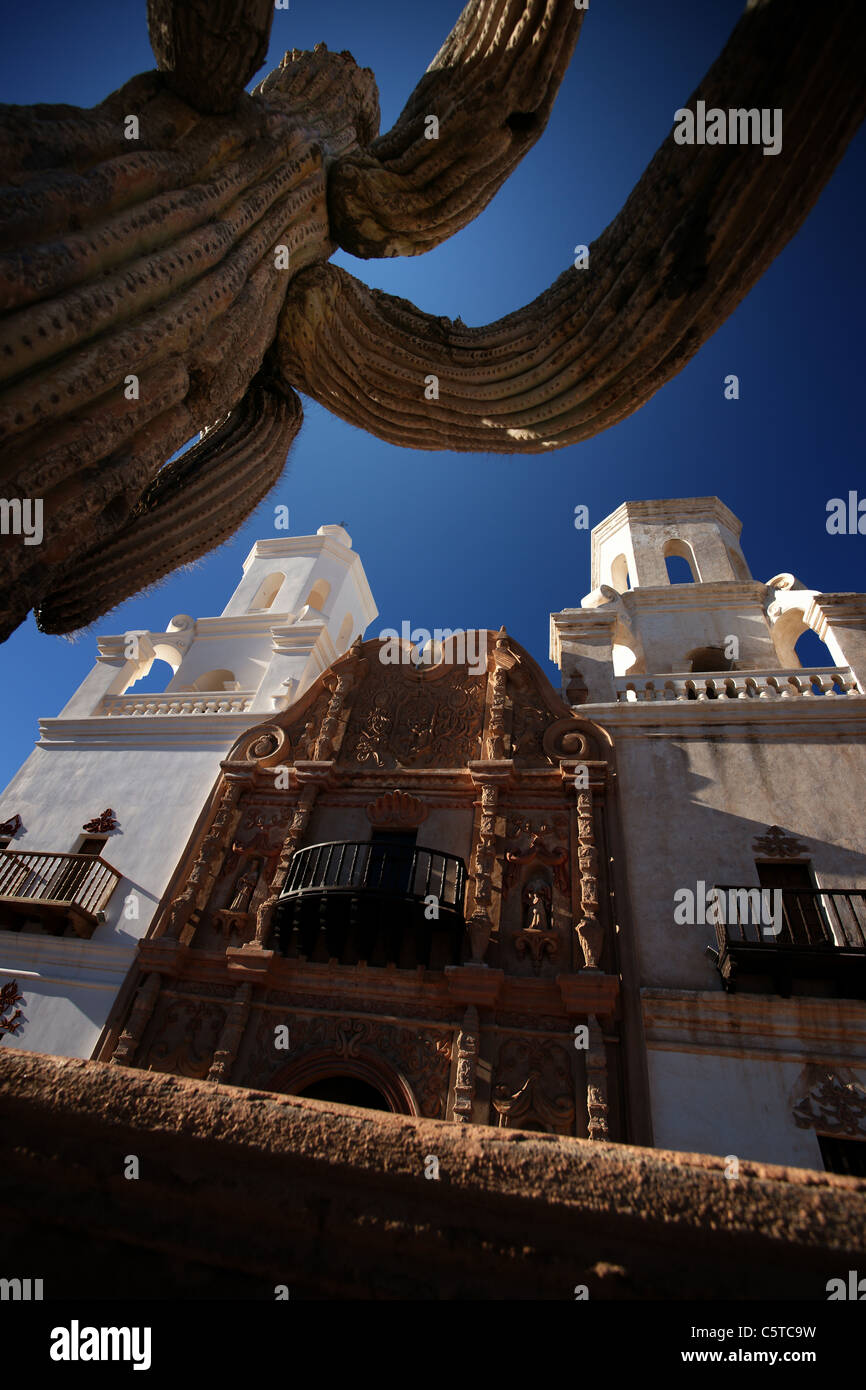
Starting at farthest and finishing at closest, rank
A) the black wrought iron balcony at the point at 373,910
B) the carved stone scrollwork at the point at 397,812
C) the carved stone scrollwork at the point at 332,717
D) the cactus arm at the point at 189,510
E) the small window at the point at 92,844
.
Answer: the carved stone scrollwork at the point at 332,717
the small window at the point at 92,844
the carved stone scrollwork at the point at 397,812
the black wrought iron balcony at the point at 373,910
the cactus arm at the point at 189,510

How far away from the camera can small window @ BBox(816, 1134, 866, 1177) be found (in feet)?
19.4

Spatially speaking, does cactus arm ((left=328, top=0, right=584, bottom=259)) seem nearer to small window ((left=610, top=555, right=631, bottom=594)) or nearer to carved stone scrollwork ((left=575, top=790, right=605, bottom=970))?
carved stone scrollwork ((left=575, top=790, right=605, bottom=970))

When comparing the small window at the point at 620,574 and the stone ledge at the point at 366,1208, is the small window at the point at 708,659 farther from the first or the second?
the stone ledge at the point at 366,1208

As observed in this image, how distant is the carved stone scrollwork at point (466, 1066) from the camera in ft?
22.2

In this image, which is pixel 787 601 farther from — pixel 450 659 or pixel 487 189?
pixel 487 189

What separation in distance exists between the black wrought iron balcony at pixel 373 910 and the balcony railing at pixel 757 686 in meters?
4.58

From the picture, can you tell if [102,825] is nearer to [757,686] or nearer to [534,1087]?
[534,1087]

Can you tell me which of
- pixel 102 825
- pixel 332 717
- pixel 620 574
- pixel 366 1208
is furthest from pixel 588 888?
pixel 620 574

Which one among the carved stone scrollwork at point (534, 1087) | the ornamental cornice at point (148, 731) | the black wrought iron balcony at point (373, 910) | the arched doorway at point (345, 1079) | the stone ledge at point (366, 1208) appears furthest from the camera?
the ornamental cornice at point (148, 731)

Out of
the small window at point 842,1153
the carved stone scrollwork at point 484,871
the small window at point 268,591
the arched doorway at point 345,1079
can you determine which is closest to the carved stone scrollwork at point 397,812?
the carved stone scrollwork at point 484,871

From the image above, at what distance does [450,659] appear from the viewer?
1161 cm

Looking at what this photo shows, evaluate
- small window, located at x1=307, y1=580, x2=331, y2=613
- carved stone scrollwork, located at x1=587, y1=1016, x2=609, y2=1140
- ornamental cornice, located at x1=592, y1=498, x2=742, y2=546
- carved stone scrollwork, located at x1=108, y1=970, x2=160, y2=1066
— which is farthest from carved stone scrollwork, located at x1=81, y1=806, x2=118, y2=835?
ornamental cornice, located at x1=592, y1=498, x2=742, y2=546

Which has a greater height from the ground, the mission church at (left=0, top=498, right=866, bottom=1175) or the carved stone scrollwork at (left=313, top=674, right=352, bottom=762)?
the carved stone scrollwork at (left=313, top=674, right=352, bottom=762)

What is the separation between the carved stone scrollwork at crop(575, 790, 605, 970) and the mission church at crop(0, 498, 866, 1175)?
0.04 meters
